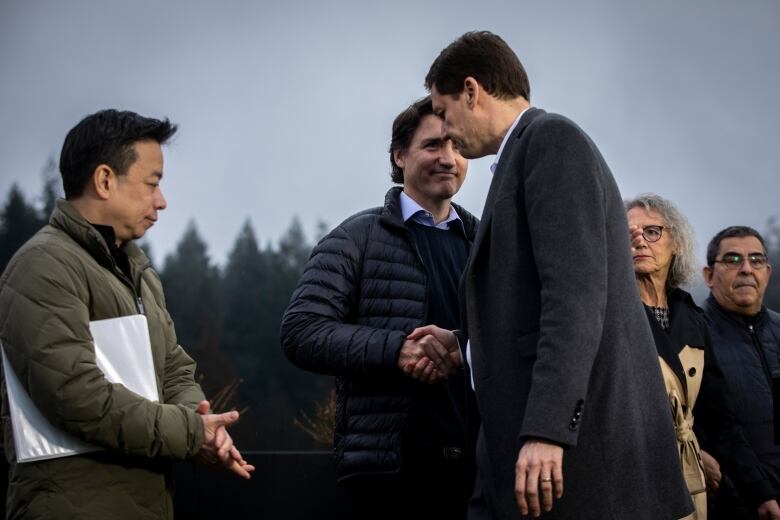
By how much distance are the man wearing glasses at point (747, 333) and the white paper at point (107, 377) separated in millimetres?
2491

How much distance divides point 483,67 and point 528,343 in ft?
2.71

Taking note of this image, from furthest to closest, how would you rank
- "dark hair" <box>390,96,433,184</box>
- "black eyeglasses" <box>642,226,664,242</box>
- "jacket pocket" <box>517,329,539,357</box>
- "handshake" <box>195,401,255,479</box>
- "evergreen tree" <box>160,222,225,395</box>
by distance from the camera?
"evergreen tree" <box>160,222,225,395</box> → "black eyeglasses" <box>642,226,664,242</box> → "dark hair" <box>390,96,433,184</box> → "handshake" <box>195,401,255,479</box> → "jacket pocket" <box>517,329,539,357</box>

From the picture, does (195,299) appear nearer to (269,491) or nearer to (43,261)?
(269,491)

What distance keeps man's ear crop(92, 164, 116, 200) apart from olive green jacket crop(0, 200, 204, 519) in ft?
0.31

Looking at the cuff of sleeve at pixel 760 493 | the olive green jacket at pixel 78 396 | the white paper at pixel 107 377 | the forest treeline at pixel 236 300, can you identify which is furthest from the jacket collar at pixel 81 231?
the forest treeline at pixel 236 300

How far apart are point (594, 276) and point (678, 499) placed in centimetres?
64

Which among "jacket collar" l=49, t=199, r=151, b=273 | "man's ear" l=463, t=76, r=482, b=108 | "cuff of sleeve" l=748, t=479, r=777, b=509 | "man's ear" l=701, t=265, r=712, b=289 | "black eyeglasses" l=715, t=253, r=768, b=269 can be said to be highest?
"man's ear" l=463, t=76, r=482, b=108

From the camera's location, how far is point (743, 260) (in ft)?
15.0

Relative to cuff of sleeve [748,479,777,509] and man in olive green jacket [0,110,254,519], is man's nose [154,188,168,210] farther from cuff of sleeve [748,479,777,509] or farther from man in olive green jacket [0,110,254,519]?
cuff of sleeve [748,479,777,509]

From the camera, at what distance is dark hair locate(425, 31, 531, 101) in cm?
263

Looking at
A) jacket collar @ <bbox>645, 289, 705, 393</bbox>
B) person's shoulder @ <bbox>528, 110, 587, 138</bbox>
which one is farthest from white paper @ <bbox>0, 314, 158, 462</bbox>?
jacket collar @ <bbox>645, 289, 705, 393</bbox>

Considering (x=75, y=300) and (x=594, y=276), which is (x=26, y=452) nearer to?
(x=75, y=300)

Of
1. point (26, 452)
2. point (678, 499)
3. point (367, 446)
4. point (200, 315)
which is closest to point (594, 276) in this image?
point (678, 499)

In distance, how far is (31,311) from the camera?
2395 millimetres
